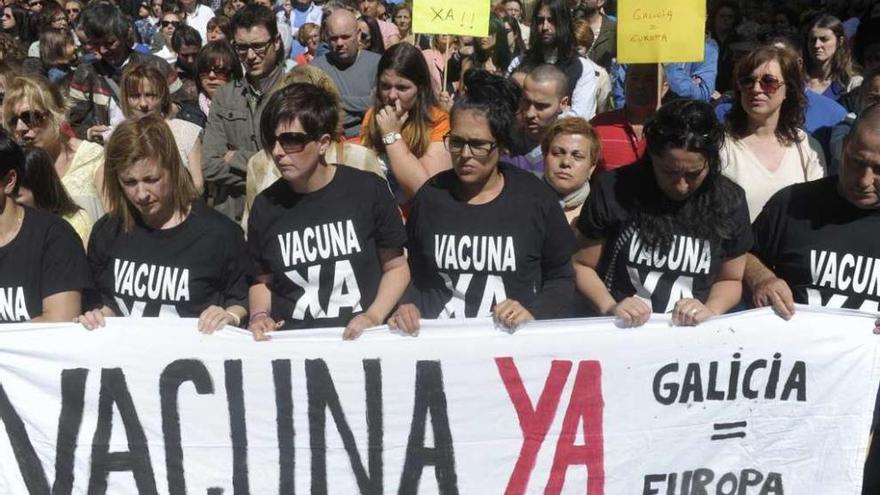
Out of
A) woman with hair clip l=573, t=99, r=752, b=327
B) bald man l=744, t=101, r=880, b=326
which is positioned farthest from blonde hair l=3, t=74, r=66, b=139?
bald man l=744, t=101, r=880, b=326

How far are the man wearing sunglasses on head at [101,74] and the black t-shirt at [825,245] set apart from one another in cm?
436

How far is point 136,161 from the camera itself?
15.3 ft

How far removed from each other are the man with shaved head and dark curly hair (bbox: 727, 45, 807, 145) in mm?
841

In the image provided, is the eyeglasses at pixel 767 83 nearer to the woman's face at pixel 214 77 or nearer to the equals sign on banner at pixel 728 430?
the equals sign on banner at pixel 728 430

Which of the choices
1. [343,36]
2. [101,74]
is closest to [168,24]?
[101,74]

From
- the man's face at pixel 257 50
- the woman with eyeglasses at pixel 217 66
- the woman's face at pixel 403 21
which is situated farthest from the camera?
the woman's face at pixel 403 21

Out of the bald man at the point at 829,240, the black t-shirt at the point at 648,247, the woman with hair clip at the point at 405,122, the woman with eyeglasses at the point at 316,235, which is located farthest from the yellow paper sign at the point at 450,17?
the bald man at the point at 829,240

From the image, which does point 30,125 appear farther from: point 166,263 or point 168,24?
point 168,24

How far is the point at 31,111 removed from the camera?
18.9 feet

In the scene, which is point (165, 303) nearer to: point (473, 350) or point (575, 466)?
point (473, 350)

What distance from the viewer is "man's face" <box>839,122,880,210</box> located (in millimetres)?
4453

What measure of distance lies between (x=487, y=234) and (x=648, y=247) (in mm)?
584

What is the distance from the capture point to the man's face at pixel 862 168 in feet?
14.6

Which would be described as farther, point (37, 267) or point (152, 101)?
point (152, 101)
